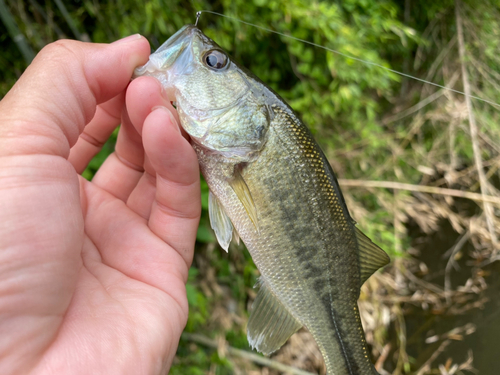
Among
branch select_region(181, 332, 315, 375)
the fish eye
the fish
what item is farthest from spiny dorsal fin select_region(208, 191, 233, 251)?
branch select_region(181, 332, 315, 375)

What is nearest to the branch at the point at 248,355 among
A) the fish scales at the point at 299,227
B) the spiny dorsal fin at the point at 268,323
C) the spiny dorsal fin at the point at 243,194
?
the spiny dorsal fin at the point at 268,323

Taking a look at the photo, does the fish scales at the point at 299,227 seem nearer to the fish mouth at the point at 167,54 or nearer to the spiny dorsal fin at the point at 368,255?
the spiny dorsal fin at the point at 368,255

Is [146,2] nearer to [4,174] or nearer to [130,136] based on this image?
[130,136]

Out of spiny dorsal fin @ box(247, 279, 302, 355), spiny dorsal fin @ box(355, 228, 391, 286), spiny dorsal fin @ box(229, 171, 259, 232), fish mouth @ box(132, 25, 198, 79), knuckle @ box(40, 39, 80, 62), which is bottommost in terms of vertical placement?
spiny dorsal fin @ box(247, 279, 302, 355)

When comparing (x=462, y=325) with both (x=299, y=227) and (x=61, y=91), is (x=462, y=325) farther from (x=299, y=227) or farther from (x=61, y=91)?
(x=61, y=91)

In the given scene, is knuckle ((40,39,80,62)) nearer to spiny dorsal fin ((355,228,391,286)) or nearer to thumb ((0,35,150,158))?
thumb ((0,35,150,158))

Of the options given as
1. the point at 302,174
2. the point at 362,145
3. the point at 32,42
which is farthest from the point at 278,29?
the point at 32,42

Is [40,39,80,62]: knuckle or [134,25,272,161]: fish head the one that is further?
[134,25,272,161]: fish head

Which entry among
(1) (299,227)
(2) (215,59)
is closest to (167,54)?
(2) (215,59)

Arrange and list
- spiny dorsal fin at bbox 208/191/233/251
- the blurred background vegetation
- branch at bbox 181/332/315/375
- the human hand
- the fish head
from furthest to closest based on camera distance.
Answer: branch at bbox 181/332/315/375 < the blurred background vegetation < spiny dorsal fin at bbox 208/191/233/251 < the fish head < the human hand
